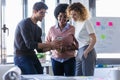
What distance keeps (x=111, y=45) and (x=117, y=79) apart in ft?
11.2

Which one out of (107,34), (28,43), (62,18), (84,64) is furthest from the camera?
(107,34)

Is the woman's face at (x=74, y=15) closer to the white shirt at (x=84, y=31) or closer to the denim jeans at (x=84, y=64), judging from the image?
the white shirt at (x=84, y=31)

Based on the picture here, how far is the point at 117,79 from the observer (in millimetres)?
1381

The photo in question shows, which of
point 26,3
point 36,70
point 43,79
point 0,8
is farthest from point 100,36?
point 43,79

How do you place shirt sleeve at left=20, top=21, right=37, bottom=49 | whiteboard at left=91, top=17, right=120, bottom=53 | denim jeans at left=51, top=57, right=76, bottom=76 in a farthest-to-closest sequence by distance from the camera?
1. whiteboard at left=91, top=17, right=120, bottom=53
2. denim jeans at left=51, top=57, right=76, bottom=76
3. shirt sleeve at left=20, top=21, right=37, bottom=49

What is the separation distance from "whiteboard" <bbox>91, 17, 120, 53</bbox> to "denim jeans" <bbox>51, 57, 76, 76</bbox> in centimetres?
188

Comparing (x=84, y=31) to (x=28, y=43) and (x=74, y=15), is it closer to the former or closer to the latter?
(x=74, y=15)

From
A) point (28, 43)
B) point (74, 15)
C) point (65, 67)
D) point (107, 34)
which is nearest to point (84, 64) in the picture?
point (65, 67)

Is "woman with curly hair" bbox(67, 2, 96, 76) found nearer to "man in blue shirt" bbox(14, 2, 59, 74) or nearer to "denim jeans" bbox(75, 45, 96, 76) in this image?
"denim jeans" bbox(75, 45, 96, 76)

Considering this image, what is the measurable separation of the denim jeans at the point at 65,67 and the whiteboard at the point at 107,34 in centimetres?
188

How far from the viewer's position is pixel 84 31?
2.84m

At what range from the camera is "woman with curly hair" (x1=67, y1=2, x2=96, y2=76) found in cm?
280

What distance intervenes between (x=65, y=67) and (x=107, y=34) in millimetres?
2076

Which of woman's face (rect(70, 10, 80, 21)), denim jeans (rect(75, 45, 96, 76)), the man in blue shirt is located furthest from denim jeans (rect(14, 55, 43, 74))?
woman's face (rect(70, 10, 80, 21))
